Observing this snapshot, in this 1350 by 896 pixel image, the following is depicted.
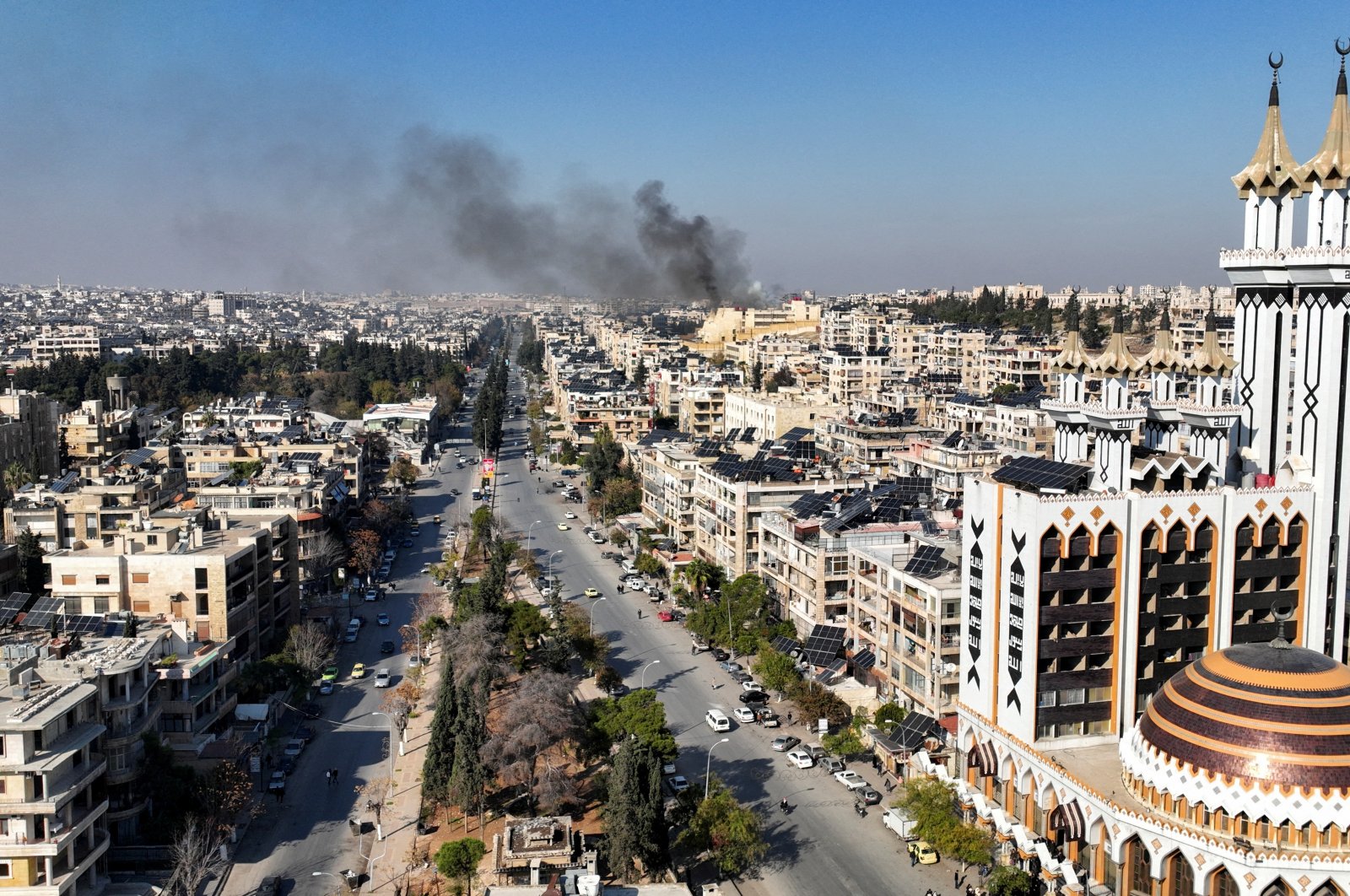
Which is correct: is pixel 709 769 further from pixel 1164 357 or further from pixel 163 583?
pixel 163 583

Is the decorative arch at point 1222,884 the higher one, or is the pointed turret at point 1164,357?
the pointed turret at point 1164,357

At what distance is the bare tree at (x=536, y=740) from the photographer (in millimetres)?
20781

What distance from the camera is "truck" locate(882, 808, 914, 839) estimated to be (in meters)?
20.6

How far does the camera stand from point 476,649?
2580 centimetres

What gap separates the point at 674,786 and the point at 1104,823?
7.82m

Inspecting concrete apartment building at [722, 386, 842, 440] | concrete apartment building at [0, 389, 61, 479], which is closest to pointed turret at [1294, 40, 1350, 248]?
concrete apartment building at [722, 386, 842, 440]

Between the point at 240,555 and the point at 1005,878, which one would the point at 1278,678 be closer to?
the point at 1005,878

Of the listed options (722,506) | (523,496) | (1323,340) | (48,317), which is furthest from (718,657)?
(48,317)

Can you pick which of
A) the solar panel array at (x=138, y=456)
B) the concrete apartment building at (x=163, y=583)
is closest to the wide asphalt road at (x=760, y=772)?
the concrete apartment building at (x=163, y=583)

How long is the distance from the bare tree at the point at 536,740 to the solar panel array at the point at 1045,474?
892cm

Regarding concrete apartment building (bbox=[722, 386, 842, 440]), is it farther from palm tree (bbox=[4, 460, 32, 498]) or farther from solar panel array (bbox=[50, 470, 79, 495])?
palm tree (bbox=[4, 460, 32, 498])

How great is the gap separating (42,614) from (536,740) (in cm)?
984

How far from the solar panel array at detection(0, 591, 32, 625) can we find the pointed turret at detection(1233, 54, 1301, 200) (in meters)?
25.7

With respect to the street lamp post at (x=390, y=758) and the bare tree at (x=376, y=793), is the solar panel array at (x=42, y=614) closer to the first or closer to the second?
the bare tree at (x=376, y=793)
